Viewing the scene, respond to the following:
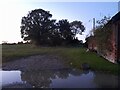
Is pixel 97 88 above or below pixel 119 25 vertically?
below

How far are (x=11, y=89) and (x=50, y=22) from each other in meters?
85.3

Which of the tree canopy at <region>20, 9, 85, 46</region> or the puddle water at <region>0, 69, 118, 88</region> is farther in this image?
the tree canopy at <region>20, 9, 85, 46</region>

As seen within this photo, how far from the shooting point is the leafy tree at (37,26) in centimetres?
9175

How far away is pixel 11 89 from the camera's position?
12.8 meters

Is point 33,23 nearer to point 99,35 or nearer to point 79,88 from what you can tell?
point 99,35

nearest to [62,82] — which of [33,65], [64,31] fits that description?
[33,65]

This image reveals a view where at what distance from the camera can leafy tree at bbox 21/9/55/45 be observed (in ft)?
301

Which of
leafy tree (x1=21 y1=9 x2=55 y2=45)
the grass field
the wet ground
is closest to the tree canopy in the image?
leafy tree (x1=21 y1=9 x2=55 y2=45)

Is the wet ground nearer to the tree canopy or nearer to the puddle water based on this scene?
the puddle water

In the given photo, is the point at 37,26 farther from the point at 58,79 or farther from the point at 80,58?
the point at 58,79

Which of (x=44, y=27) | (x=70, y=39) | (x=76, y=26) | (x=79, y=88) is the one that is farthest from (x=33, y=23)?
(x=79, y=88)

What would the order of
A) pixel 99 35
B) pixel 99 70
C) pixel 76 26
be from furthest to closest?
pixel 76 26 → pixel 99 35 → pixel 99 70

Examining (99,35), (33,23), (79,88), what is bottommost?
(79,88)

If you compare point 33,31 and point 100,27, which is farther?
point 33,31
